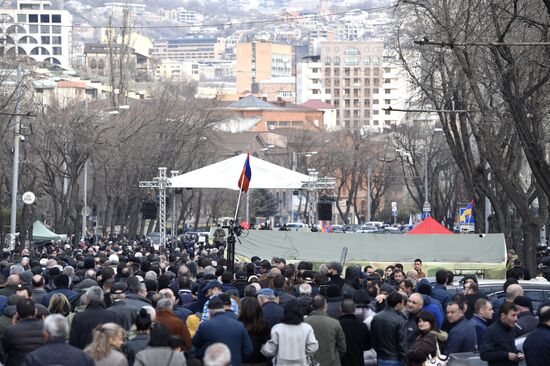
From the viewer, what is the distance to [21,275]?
21922mm

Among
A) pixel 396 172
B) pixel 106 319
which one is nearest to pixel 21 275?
pixel 106 319

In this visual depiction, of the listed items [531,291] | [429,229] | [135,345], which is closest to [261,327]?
[135,345]

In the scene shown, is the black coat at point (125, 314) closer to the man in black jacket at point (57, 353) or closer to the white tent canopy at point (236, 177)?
the man in black jacket at point (57, 353)

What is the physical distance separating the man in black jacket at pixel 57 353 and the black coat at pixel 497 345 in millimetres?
4304

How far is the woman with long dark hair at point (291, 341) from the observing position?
1510 cm

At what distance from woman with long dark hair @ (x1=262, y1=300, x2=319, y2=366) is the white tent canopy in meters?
21.0

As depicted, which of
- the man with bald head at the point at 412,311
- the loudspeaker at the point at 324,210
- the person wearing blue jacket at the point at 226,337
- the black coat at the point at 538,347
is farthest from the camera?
the loudspeaker at the point at 324,210

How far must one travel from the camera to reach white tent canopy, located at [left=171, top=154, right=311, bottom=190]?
120 feet

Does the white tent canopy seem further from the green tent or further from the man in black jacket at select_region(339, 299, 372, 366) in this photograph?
the man in black jacket at select_region(339, 299, 372, 366)

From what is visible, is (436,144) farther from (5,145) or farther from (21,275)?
(21,275)

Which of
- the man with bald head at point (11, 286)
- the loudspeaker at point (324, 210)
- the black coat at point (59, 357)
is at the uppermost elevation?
the loudspeaker at point (324, 210)

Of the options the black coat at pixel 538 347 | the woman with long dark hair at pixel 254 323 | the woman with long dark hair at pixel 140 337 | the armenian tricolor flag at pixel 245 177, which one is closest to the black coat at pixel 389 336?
the woman with long dark hair at pixel 254 323

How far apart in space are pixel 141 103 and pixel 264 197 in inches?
1014

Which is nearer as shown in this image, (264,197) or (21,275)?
(21,275)
